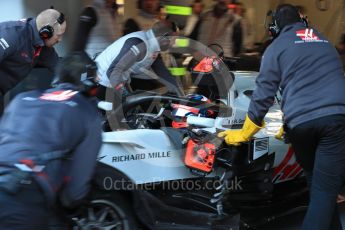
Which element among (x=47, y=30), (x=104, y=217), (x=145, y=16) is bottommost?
(x=104, y=217)

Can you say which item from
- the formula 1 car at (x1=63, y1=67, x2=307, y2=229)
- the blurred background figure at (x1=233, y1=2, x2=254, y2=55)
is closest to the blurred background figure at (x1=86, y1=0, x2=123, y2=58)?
the formula 1 car at (x1=63, y1=67, x2=307, y2=229)

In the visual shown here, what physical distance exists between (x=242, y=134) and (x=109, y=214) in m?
1.13

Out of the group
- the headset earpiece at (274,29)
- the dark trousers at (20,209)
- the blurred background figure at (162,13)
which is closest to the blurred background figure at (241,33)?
the blurred background figure at (162,13)

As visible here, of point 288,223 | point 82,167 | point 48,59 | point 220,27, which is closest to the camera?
point 82,167

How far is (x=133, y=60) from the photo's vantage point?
543 centimetres

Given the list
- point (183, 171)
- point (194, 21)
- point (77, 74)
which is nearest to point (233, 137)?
point (183, 171)

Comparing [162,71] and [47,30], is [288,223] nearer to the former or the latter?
[162,71]

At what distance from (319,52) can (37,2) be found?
15.4 feet

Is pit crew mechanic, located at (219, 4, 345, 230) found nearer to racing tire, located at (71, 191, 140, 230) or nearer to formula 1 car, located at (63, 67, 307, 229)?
formula 1 car, located at (63, 67, 307, 229)

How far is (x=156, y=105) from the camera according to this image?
475 cm

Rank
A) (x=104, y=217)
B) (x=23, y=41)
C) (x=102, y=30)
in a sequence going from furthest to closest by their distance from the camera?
(x=102, y=30) < (x=23, y=41) < (x=104, y=217)

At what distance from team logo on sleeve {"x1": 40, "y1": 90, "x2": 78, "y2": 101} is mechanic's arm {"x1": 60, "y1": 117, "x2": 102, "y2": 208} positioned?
195 mm

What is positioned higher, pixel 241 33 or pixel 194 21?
pixel 194 21

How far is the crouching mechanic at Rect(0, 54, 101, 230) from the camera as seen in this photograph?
2695mm
